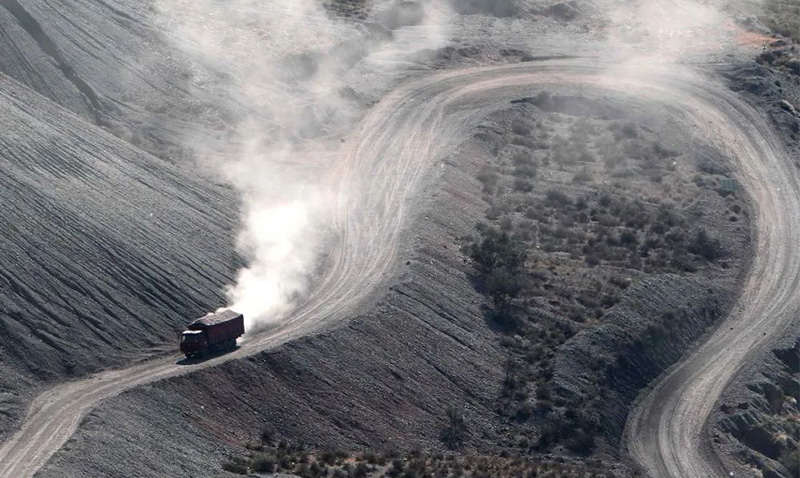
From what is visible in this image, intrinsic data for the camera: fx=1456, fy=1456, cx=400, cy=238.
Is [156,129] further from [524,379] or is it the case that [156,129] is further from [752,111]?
[752,111]

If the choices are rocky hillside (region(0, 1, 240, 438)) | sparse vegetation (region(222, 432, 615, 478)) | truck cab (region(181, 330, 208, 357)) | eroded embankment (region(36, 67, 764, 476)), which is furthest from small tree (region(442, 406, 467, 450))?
rocky hillside (region(0, 1, 240, 438))

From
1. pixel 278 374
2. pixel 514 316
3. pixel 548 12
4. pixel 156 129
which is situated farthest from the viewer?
pixel 548 12

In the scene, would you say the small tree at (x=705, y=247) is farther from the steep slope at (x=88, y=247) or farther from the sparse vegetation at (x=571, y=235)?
the steep slope at (x=88, y=247)

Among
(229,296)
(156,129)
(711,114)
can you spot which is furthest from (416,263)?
(711,114)

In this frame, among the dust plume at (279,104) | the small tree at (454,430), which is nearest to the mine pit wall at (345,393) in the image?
the small tree at (454,430)

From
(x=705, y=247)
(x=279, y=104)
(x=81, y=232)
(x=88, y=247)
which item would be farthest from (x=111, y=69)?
(x=705, y=247)

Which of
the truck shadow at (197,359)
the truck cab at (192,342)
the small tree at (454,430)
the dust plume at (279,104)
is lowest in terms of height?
the small tree at (454,430)
